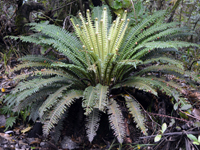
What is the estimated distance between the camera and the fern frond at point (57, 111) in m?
1.46

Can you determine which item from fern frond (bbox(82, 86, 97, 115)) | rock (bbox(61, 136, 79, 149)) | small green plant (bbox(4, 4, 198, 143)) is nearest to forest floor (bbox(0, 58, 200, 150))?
rock (bbox(61, 136, 79, 149))

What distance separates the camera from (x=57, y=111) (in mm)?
1503

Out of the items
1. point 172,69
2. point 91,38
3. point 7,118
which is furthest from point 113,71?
point 7,118

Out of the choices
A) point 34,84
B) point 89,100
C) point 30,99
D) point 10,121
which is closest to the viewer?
point 89,100

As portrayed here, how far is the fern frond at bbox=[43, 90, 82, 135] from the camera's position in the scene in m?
1.46

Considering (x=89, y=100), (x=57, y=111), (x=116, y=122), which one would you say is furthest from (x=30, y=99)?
(x=116, y=122)

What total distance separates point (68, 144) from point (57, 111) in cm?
60

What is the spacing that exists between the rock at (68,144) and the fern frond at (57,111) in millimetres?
452

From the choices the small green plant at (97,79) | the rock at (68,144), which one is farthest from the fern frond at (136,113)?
the rock at (68,144)

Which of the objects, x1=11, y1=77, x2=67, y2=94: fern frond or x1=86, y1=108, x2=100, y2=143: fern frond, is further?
x1=11, y1=77, x2=67, y2=94: fern frond

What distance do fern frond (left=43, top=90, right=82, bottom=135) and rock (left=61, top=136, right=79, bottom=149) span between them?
45 centimetres

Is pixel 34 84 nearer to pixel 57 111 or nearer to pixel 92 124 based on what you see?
pixel 57 111

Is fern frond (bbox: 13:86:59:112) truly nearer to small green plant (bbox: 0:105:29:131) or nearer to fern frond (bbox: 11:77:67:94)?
fern frond (bbox: 11:77:67:94)

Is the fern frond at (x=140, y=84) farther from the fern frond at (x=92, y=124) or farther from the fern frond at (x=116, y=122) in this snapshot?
the fern frond at (x=92, y=124)
